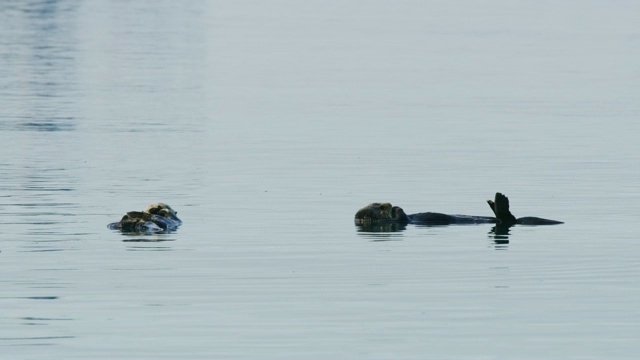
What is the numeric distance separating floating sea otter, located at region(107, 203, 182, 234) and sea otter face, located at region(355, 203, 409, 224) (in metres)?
2.31

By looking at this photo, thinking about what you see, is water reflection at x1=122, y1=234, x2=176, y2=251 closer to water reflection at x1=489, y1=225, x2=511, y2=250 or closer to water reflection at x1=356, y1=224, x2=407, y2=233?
water reflection at x1=356, y1=224, x2=407, y2=233

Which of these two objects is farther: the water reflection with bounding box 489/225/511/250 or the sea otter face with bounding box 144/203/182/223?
the sea otter face with bounding box 144/203/182/223

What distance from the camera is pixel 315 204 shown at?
20.9m

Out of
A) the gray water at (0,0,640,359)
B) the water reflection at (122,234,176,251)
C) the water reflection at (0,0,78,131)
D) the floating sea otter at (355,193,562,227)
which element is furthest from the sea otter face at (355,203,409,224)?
the water reflection at (0,0,78,131)

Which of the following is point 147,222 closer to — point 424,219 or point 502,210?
point 424,219

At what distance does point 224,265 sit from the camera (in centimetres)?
1568

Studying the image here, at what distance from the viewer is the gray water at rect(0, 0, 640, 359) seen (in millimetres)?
12492

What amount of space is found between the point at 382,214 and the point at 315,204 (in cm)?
238

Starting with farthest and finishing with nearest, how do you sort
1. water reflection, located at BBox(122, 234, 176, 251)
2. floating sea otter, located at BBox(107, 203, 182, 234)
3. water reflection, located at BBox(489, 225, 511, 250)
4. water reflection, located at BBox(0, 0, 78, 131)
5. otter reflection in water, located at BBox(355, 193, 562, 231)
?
water reflection, located at BBox(0, 0, 78, 131) → otter reflection in water, located at BBox(355, 193, 562, 231) → floating sea otter, located at BBox(107, 203, 182, 234) → water reflection, located at BBox(489, 225, 511, 250) → water reflection, located at BBox(122, 234, 176, 251)

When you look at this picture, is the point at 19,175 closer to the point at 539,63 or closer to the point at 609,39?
the point at 539,63

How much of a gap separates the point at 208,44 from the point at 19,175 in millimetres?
42888

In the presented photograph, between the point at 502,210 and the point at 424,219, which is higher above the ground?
the point at 502,210

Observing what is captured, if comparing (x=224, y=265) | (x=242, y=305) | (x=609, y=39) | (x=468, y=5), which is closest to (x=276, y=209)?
(x=224, y=265)

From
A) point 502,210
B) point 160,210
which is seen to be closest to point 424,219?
point 502,210
